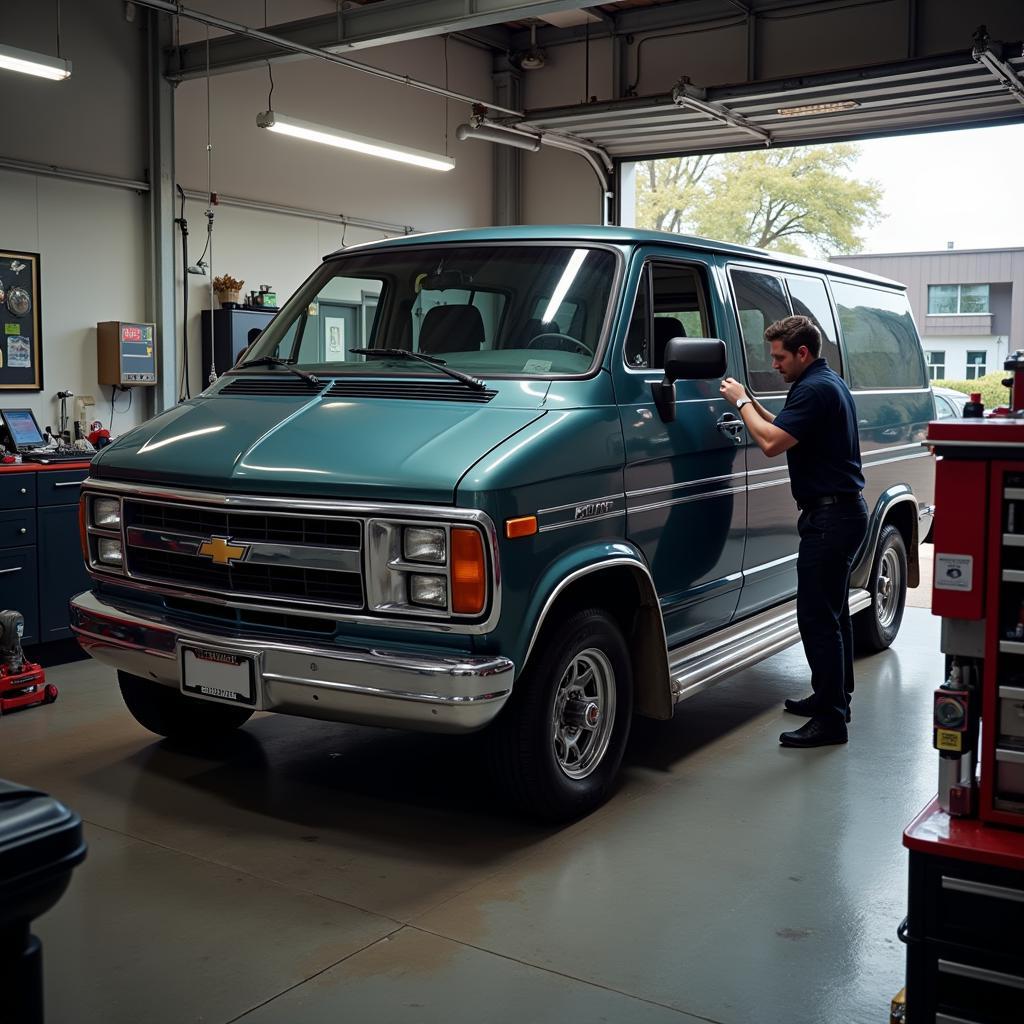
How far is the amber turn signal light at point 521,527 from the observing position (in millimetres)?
3787

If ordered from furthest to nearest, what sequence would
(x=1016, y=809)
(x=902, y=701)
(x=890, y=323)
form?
1. (x=890, y=323)
2. (x=902, y=701)
3. (x=1016, y=809)

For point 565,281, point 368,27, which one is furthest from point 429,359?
point 368,27

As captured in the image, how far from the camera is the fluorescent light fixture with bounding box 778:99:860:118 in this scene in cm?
1109

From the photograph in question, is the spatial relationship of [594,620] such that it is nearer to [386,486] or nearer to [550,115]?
[386,486]

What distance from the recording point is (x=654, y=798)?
461 cm

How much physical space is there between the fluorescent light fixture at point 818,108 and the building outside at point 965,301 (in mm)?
7795

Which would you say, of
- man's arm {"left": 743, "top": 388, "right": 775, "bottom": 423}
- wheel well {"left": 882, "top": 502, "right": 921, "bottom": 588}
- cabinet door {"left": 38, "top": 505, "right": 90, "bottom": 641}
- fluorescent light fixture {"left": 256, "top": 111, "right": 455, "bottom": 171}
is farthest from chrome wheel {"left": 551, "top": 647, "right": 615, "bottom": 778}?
fluorescent light fixture {"left": 256, "top": 111, "right": 455, "bottom": 171}

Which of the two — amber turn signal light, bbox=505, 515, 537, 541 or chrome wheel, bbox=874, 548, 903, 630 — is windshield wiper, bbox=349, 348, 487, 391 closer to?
amber turn signal light, bbox=505, 515, 537, 541

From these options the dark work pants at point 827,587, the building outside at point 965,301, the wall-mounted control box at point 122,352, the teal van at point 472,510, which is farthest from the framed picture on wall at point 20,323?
the building outside at point 965,301

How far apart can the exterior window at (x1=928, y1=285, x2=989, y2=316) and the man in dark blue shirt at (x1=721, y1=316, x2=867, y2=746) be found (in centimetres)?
1574

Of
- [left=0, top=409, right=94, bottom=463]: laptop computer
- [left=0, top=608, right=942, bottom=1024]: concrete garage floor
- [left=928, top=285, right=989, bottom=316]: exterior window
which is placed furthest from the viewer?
[left=928, top=285, right=989, bottom=316]: exterior window

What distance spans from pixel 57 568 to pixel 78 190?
3636mm

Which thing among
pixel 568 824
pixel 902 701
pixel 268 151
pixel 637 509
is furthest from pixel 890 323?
pixel 268 151

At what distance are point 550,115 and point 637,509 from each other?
859 centimetres
